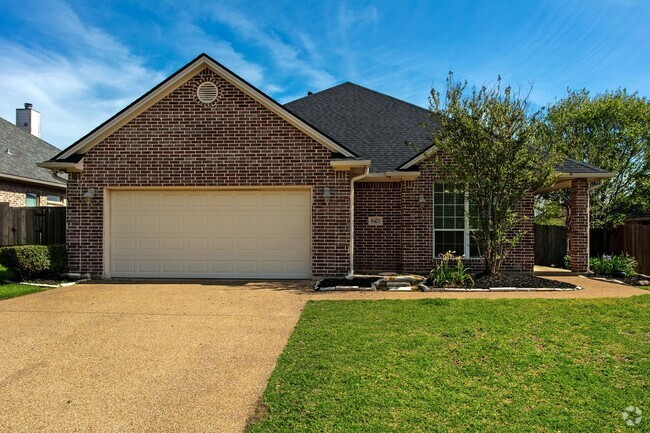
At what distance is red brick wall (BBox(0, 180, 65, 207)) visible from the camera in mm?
16141

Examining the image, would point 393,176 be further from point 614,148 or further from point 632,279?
point 614,148

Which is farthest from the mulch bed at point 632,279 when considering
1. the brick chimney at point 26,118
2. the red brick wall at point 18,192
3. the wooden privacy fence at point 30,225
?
the brick chimney at point 26,118

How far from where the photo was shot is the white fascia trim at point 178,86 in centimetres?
1062

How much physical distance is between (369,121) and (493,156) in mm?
6131

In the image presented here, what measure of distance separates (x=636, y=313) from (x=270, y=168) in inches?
313

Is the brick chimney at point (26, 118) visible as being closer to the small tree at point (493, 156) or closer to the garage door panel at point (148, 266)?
the garage door panel at point (148, 266)

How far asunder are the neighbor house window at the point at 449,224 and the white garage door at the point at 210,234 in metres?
3.72

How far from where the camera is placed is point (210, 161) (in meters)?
10.8

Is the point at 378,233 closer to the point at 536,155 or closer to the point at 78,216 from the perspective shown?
the point at 536,155

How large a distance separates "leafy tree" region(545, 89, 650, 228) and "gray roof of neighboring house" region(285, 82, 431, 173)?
27.4 feet

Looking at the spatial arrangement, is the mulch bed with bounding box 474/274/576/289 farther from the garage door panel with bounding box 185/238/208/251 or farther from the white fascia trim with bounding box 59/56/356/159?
the garage door panel with bounding box 185/238/208/251

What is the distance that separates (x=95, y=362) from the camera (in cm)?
482

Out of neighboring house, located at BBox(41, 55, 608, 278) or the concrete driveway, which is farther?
neighboring house, located at BBox(41, 55, 608, 278)

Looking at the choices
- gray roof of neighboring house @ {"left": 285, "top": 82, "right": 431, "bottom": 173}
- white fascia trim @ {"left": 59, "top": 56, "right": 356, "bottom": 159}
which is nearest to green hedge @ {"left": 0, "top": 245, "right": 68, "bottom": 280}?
white fascia trim @ {"left": 59, "top": 56, "right": 356, "bottom": 159}
